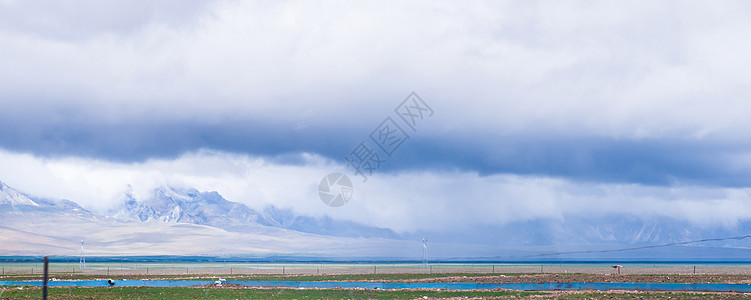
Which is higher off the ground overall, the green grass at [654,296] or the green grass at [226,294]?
the green grass at [654,296]

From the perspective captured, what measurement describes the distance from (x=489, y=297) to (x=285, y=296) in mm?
20181

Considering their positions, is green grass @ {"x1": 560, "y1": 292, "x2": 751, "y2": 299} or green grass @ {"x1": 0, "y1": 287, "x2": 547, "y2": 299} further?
green grass @ {"x1": 0, "y1": 287, "x2": 547, "y2": 299}

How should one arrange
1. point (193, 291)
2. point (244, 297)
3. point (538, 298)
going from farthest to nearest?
point (193, 291)
point (244, 297)
point (538, 298)

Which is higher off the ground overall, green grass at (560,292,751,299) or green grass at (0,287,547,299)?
green grass at (560,292,751,299)

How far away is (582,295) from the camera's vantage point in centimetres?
6694

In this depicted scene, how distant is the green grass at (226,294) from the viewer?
6894 centimetres

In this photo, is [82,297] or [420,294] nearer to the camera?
[82,297]

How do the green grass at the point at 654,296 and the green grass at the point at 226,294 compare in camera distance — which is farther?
the green grass at the point at 226,294

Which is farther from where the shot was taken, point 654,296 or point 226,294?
point 226,294

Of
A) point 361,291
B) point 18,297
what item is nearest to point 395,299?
point 361,291

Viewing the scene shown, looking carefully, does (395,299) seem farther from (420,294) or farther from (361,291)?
(361,291)

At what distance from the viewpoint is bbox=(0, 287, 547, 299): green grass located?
6894 cm

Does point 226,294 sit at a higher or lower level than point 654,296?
lower

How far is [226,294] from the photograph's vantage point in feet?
239
